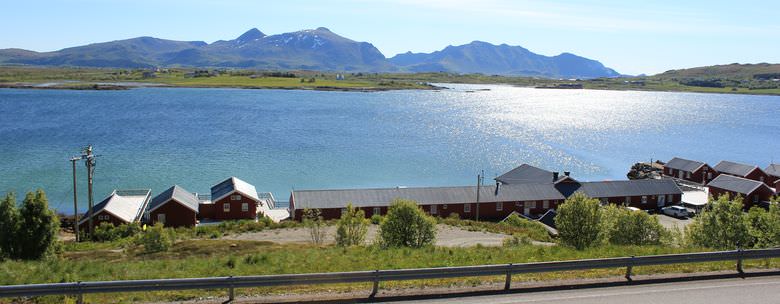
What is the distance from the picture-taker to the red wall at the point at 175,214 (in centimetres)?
4138

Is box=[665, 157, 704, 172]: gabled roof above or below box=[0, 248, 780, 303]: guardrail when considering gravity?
below

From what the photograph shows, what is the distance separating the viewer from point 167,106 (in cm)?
14900

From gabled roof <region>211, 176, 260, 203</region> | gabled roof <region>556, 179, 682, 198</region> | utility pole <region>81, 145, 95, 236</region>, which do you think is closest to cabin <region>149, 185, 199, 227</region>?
gabled roof <region>211, 176, 260, 203</region>

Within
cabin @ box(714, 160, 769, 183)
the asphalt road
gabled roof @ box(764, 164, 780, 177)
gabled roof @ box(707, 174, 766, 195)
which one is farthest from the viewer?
gabled roof @ box(764, 164, 780, 177)

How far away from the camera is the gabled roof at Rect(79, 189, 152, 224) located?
128 feet

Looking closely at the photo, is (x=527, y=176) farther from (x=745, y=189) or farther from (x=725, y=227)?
(x=725, y=227)

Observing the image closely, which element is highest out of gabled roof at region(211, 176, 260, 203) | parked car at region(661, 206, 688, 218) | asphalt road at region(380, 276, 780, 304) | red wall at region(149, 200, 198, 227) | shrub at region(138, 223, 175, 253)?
asphalt road at region(380, 276, 780, 304)

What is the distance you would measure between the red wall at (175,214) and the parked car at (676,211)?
4085 cm

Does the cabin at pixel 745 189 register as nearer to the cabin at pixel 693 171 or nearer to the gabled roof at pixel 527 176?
the cabin at pixel 693 171

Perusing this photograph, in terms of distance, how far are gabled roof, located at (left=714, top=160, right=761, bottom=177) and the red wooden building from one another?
475 inches

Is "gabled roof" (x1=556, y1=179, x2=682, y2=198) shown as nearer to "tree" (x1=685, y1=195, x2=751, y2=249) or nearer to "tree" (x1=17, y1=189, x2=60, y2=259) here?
"tree" (x1=685, y1=195, x2=751, y2=249)

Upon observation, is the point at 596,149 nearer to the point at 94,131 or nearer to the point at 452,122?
the point at 452,122

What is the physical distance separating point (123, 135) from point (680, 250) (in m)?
93.6

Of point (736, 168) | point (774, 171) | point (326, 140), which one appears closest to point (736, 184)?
point (736, 168)
